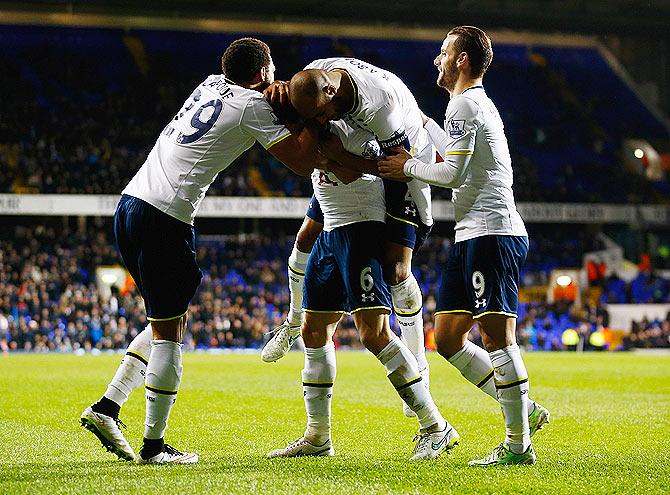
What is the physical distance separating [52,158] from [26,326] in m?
7.78

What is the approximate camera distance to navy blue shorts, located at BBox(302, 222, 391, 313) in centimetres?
582

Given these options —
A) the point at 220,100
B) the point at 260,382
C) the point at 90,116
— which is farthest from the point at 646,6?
the point at 220,100

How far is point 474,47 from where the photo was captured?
5.59 metres

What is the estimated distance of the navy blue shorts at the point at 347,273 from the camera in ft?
19.1

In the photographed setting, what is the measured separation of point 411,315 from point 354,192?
1.43 meters

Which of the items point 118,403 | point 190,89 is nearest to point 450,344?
point 118,403

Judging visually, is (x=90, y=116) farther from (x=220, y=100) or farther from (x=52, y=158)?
(x=220, y=100)

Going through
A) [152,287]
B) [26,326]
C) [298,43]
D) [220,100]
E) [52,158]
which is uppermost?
[298,43]

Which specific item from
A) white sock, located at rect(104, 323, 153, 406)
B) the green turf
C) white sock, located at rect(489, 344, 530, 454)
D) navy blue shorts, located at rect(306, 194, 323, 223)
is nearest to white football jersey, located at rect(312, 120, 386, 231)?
navy blue shorts, located at rect(306, 194, 323, 223)

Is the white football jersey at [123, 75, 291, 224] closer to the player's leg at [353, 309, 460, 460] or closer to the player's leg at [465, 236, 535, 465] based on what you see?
the player's leg at [353, 309, 460, 460]

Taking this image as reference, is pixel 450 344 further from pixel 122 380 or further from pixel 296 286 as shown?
pixel 296 286

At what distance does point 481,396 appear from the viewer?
11.6 meters

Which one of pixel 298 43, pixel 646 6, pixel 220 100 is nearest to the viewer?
pixel 220 100

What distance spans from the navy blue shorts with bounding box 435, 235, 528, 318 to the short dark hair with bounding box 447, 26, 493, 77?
Result: 3.26 feet
